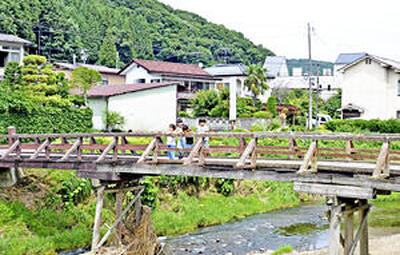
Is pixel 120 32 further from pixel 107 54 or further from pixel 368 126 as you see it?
pixel 368 126

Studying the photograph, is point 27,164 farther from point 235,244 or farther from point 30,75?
point 30,75

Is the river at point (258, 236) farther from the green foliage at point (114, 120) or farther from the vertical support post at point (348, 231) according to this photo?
the green foliage at point (114, 120)

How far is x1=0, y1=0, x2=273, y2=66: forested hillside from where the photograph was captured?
244ft

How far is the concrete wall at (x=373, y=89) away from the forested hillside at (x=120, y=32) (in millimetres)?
46185

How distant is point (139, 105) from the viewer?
40.0 metres

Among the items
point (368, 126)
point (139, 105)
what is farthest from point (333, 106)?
point (139, 105)

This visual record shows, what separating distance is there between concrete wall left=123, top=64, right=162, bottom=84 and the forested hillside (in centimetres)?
2070

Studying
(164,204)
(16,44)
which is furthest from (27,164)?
(16,44)

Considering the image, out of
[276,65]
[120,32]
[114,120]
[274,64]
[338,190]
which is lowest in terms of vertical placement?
[338,190]

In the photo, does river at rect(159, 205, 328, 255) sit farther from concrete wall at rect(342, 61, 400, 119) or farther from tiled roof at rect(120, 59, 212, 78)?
tiled roof at rect(120, 59, 212, 78)

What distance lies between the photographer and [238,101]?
5175 cm

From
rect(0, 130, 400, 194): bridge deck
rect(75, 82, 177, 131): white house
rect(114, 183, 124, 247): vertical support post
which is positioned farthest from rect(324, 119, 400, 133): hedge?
rect(114, 183, 124, 247): vertical support post

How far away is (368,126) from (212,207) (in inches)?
803

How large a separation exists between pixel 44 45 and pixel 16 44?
32.8 metres
